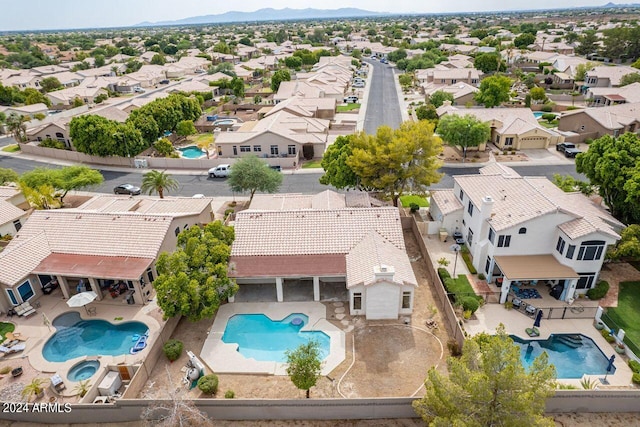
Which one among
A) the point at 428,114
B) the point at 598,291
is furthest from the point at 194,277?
the point at 428,114

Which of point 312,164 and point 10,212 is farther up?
point 10,212

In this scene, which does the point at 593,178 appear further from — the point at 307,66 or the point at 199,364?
the point at 307,66

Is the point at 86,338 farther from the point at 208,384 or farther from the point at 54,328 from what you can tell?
the point at 208,384

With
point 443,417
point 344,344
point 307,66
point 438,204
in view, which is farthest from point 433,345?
point 307,66

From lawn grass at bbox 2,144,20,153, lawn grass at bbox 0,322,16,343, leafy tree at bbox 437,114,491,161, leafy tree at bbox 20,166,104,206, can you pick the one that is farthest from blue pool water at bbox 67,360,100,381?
lawn grass at bbox 2,144,20,153

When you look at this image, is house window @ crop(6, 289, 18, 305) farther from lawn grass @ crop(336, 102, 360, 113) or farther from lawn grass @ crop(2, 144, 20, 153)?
lawn grass @ crop(336, 102, 360, 113)

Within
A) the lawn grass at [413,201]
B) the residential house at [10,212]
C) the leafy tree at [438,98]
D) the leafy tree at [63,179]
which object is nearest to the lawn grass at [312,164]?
the lawn grass at [413,201]

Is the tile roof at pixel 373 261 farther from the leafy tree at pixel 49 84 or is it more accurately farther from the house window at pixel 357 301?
the leafy tree at pixel 49 84
